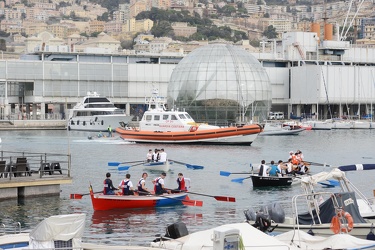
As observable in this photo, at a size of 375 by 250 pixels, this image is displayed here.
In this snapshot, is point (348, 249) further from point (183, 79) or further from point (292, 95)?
point (292, 95)

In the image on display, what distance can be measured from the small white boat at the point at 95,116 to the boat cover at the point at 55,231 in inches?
4154

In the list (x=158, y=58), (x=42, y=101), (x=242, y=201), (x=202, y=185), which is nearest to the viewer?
(x=242, y=201)

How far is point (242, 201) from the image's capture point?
139 ft

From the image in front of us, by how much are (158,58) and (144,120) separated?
7079 centimetres

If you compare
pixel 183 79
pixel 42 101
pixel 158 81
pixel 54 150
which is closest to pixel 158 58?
pixel 158 81

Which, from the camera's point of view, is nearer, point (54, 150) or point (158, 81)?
point (54, 150)

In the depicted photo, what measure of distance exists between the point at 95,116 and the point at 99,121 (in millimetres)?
1047

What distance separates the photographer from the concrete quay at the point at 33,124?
136 m

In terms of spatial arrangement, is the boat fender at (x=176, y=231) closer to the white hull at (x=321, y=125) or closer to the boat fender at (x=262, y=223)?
the boat fender at (x=262, y=223)

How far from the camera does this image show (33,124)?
5463 inches

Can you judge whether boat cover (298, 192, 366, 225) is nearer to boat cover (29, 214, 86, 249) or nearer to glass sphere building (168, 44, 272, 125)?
boat cover (29, 214, 86, 249)

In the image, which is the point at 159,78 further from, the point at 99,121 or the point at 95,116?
the point at 99,121

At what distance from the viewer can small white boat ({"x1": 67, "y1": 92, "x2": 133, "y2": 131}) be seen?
5103 inches

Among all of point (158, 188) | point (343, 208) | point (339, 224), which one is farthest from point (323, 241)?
point (158, 188)
